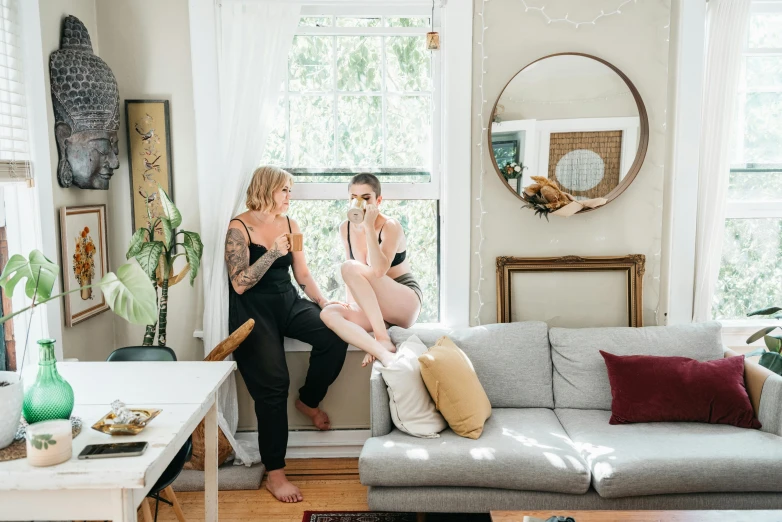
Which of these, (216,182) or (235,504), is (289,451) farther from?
(216,182)

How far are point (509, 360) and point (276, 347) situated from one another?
124cm

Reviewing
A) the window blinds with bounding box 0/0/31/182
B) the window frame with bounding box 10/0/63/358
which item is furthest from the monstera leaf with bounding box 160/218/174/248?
the window blinds with bounding box 0/0/31/182

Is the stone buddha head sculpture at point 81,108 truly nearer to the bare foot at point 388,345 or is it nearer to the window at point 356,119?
the window at point 356,119

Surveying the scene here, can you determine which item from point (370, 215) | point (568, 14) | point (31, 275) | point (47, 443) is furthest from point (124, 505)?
point (568, 14)

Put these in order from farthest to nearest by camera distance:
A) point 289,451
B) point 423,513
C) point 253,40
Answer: point 289,451
point 253,40
point 423,513

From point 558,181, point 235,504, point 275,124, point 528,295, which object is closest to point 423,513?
point 235,504

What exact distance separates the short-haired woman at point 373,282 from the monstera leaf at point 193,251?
703 millimetres

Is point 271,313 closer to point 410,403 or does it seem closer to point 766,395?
point 410,403

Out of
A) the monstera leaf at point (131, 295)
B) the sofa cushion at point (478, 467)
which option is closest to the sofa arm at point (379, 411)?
the sofa cushion at point (478, 467)

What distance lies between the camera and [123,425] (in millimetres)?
1739

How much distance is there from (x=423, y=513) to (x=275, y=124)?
2.24 metres

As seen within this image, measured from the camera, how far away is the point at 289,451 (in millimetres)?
3611

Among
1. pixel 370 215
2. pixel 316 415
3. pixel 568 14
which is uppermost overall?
pixel 568 14

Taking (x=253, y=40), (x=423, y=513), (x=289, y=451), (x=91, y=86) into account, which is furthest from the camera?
(x=289, y=451)
